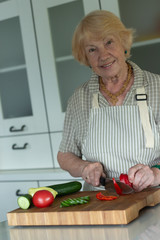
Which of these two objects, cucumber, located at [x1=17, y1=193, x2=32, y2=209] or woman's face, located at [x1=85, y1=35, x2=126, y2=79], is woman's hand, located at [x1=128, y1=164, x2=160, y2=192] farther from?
woman's face, located at [x1=85, y1=35, x2=126, y2=79]

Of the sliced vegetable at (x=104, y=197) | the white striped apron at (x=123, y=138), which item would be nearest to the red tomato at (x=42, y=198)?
the sliced vegetable at (x=104, y=197)

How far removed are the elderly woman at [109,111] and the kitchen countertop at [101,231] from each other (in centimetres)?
36

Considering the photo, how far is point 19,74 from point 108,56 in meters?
1.24

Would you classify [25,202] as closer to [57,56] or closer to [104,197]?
[104,197]

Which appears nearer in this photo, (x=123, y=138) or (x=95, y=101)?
(x=123, y=138)

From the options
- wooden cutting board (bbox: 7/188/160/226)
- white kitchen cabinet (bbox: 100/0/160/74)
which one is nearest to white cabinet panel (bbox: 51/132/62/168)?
white kitchen cabinet (bbox: 100/0/160/74)

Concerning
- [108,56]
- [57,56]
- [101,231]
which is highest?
[57,56]

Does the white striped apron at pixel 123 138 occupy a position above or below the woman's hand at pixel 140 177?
above

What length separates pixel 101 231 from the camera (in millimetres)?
1222

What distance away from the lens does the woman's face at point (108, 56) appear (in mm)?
1825

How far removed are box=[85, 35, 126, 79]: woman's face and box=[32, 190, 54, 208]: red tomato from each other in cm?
64

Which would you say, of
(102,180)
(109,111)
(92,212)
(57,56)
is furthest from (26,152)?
(92,212)

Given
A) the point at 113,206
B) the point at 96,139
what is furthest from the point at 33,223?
the point at 96,139

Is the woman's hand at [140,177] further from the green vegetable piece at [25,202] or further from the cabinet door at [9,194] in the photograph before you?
the cabinet door at [9,194]
